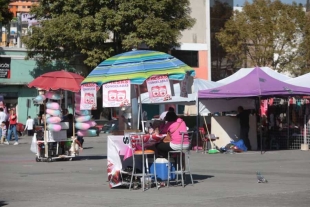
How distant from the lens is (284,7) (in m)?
49.8

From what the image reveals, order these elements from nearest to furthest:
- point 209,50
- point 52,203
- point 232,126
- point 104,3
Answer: point 52,203
point 232,126
point 104,3
point 209,50

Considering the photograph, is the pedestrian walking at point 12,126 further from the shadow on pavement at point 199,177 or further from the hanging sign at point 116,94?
the hanging sign at point 116,94

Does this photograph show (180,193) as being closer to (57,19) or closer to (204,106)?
(204,106)

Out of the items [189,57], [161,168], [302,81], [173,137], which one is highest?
[189,57]

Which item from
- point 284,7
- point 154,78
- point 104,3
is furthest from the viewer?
point 284,7

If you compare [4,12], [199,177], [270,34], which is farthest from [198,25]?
[199,177]

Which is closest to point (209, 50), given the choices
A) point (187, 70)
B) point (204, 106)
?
point (204, 106)

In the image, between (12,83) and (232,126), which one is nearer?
(232,126)

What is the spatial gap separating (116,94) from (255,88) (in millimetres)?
11020

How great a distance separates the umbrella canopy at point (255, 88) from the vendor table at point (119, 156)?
33.8 feet

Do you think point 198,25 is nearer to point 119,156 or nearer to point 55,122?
point 55,122

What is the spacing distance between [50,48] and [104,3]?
4.83 meters

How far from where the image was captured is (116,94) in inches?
542

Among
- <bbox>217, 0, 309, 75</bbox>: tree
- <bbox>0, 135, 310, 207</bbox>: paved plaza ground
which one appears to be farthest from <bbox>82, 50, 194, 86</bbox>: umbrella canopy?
<bbox>217, 0, 309, 75</bbox>: tree
